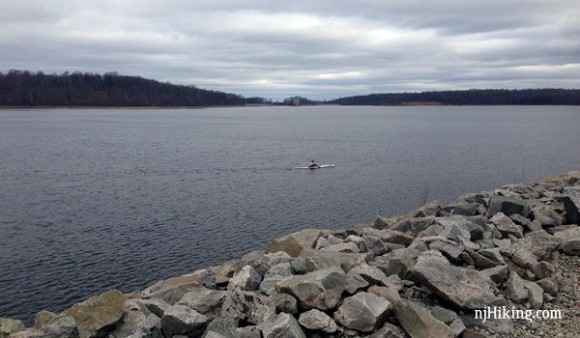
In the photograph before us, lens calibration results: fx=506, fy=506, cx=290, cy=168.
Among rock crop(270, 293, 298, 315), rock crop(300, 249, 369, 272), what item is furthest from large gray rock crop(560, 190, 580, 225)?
rock crop(270, 293, 298, 315)

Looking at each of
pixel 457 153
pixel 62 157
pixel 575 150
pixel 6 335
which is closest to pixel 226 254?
pixel 6 335

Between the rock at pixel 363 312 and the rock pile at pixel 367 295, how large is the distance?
2 cm

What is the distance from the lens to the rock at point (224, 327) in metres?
7.84

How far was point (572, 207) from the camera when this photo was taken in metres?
14.4

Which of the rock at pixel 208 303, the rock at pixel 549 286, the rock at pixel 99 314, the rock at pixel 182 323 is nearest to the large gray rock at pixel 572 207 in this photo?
the rock at pixel 549 286

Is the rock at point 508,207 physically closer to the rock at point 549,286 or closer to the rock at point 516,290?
the rock at point 549,286

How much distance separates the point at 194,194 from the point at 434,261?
25.6m

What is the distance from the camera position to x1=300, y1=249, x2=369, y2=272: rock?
10.2 metres

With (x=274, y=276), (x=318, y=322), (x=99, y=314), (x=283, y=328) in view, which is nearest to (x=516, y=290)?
(x=318, y=322)

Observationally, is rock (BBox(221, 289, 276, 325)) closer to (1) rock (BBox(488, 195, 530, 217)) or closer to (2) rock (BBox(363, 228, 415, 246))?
(2) rock (BBox(363, 228, 415, 246))

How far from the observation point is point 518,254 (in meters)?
10.8

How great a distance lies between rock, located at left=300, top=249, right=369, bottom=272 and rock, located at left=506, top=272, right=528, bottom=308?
284 centimetres

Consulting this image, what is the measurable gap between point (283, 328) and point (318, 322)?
0.68 meters

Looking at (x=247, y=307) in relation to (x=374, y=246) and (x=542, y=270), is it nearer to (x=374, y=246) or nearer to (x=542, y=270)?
(x=374, y=246)
